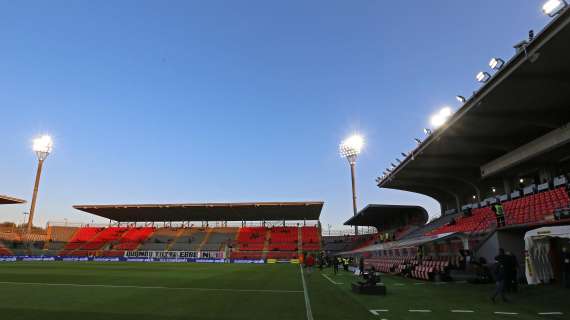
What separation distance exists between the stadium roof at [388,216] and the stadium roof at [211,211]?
24.2ft

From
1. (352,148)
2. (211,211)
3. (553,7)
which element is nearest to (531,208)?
(553,7)

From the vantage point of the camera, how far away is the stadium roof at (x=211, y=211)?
5969cm

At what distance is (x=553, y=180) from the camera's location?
90.9 feet

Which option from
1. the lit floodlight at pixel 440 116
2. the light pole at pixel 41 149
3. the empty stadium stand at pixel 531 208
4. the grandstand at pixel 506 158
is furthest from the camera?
the light pole at pixel 41 149

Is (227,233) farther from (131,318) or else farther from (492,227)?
(131,318)

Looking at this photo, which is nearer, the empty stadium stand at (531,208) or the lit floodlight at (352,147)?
the empty stadium stand at (531,208)

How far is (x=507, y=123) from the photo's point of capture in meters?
23.7

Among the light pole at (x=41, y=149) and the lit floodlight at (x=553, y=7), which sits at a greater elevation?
the light pole at (x=41, y=149)

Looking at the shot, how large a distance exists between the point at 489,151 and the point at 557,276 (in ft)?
52.9

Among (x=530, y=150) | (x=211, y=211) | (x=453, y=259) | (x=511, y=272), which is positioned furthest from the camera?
(x=211, y=211)

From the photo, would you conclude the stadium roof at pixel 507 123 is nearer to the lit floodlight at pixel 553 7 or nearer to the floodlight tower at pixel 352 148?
the lit floodlight at pixel 553 7

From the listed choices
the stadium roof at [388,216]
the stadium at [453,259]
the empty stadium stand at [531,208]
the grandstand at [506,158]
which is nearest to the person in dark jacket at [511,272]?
the stadium at [453,259]

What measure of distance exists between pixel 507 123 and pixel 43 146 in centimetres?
8222

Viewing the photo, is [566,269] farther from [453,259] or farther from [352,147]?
[352,147]
